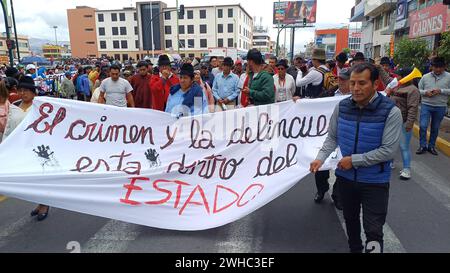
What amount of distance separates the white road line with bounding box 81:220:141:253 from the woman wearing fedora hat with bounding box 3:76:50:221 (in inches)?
35.6

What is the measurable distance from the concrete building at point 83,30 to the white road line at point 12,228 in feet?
319

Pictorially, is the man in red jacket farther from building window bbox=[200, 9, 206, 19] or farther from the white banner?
building window bbox=[200, 9, 206, 19]

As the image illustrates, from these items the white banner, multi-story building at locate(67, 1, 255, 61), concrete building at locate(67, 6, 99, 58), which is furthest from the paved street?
concrete building at locate(67, 6, 99, 58)

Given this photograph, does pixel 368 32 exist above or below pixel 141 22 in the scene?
below

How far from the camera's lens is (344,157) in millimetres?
2756

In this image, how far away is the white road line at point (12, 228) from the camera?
3.71 meters

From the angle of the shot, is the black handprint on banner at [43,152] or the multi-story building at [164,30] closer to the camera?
the black handprint on banner at [43,152]

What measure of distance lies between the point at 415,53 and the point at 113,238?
9.71 metres

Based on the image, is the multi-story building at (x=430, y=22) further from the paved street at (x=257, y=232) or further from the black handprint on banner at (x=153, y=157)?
the black handprint on banner at (x=153, y=157)

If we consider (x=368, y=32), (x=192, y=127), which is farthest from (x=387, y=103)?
(x=368, y=32)

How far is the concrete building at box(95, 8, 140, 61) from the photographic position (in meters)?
86.8

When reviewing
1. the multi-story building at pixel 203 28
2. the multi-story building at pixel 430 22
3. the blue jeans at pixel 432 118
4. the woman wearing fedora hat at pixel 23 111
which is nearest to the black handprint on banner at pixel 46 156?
the woman wearing fedora hat at pixel 23 111
